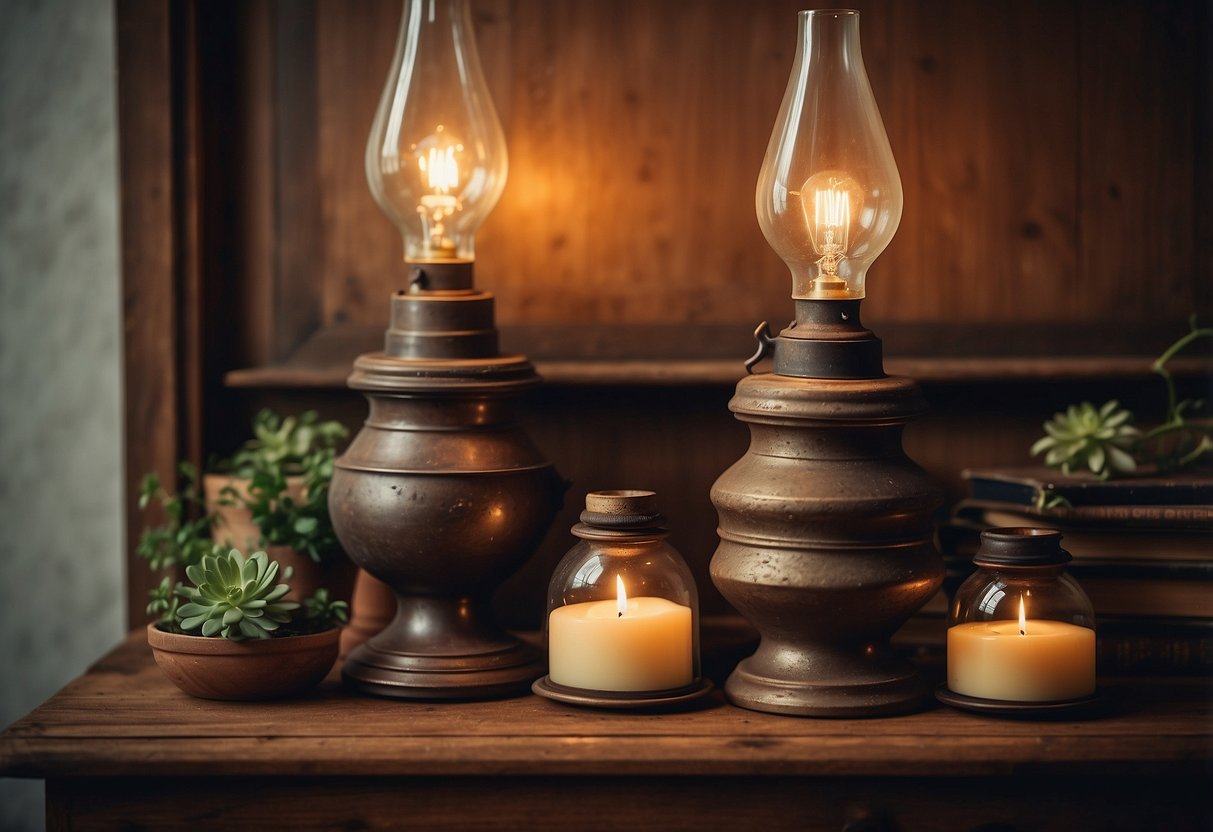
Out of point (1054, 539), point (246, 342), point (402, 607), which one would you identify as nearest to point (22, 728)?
point (402, 607)

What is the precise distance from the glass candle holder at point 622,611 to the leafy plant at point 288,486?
0.92 feet

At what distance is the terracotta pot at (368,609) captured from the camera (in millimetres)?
1414

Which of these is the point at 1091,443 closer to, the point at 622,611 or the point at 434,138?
the point at 622,611

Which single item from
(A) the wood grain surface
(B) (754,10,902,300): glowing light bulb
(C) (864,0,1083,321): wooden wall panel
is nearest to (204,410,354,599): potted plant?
(A) the wood grain surface

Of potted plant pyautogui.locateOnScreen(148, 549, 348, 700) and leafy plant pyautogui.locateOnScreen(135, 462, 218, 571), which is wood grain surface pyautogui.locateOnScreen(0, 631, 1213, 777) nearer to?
potted plant pyautogui.locateOnScreen(148, 549, 348, 700)

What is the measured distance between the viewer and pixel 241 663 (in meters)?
1.17

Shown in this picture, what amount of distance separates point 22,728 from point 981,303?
1070 millimetres

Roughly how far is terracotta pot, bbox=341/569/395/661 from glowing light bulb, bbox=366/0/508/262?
36cm

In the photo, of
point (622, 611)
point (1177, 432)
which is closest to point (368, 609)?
point (622, 611)

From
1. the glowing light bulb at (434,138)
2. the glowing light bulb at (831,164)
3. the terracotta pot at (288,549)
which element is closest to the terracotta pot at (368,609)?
the terracotta pot at (288,549)

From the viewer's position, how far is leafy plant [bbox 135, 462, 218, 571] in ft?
4.57

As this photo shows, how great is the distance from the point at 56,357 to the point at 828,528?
1.05 m

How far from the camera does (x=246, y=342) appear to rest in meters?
1.57

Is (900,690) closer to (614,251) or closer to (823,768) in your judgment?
(823,768)
